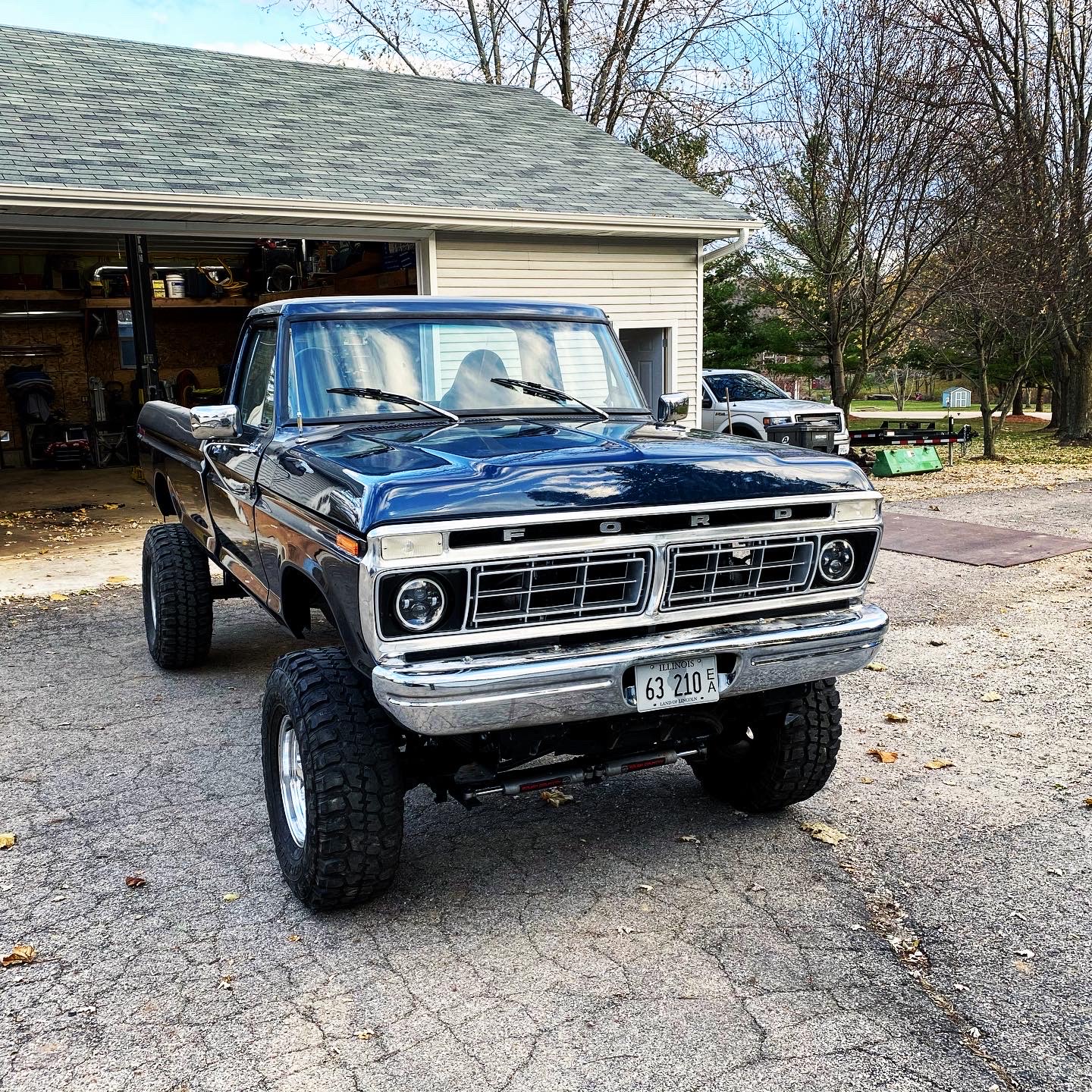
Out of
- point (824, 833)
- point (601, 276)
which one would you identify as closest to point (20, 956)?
point (824, 833)

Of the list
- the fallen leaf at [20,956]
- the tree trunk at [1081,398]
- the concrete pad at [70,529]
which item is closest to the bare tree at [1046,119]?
the tree trunk at [1081,398]

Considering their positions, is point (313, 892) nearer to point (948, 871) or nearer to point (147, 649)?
point (948, 871)

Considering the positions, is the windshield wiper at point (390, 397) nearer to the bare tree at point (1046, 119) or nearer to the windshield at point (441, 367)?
the windshield at point (441, 367)

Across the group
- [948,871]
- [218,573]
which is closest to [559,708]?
[948,871]

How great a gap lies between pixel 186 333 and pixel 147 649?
47.8ft

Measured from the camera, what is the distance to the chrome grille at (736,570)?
3.67m

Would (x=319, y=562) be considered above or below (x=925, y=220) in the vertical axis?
below

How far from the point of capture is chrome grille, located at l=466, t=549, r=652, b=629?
11.1ft

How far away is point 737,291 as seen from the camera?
32.6 metres

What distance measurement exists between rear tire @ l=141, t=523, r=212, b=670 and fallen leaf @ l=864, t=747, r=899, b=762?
151 inches

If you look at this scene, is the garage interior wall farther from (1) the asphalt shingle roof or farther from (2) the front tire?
(2) the front tire

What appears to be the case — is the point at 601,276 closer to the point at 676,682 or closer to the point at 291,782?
the point at 291,782

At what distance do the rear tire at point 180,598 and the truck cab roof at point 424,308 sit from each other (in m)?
1.75

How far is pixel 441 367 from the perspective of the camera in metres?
4.95
